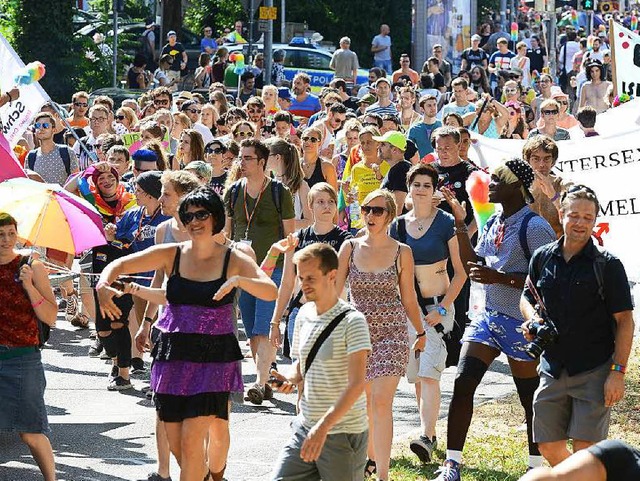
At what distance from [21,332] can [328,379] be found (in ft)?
7.62

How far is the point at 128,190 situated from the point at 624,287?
6341 mm

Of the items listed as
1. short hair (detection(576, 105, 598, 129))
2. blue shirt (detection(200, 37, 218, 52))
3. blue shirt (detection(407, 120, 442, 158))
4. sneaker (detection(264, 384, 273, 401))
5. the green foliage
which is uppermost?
the green foliage

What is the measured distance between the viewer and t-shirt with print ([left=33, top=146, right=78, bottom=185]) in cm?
1517

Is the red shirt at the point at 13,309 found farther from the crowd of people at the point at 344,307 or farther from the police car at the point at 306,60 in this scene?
the police car at the point at 306,60

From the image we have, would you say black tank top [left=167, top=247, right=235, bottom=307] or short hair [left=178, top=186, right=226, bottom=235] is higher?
short hair [left=178, top=186, right=226, bottom=235]

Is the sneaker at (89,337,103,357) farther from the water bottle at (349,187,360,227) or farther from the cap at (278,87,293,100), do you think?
the cap at (278,87,293,100)

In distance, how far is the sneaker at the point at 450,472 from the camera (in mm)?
8352

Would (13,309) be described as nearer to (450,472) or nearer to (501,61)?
(450,472)

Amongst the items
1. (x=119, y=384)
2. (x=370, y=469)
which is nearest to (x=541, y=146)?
(x=370, y=469)

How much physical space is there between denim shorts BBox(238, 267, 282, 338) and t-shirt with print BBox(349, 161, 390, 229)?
279 centimetres

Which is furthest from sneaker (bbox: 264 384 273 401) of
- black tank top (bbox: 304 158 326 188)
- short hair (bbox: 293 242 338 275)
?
short hair (bbox: 293 242 338 275)

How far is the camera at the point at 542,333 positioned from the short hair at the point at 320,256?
1.24 m

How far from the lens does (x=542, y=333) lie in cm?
726

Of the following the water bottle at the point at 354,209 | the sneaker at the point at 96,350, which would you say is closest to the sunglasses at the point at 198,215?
the sneaker at the point at 96,350
